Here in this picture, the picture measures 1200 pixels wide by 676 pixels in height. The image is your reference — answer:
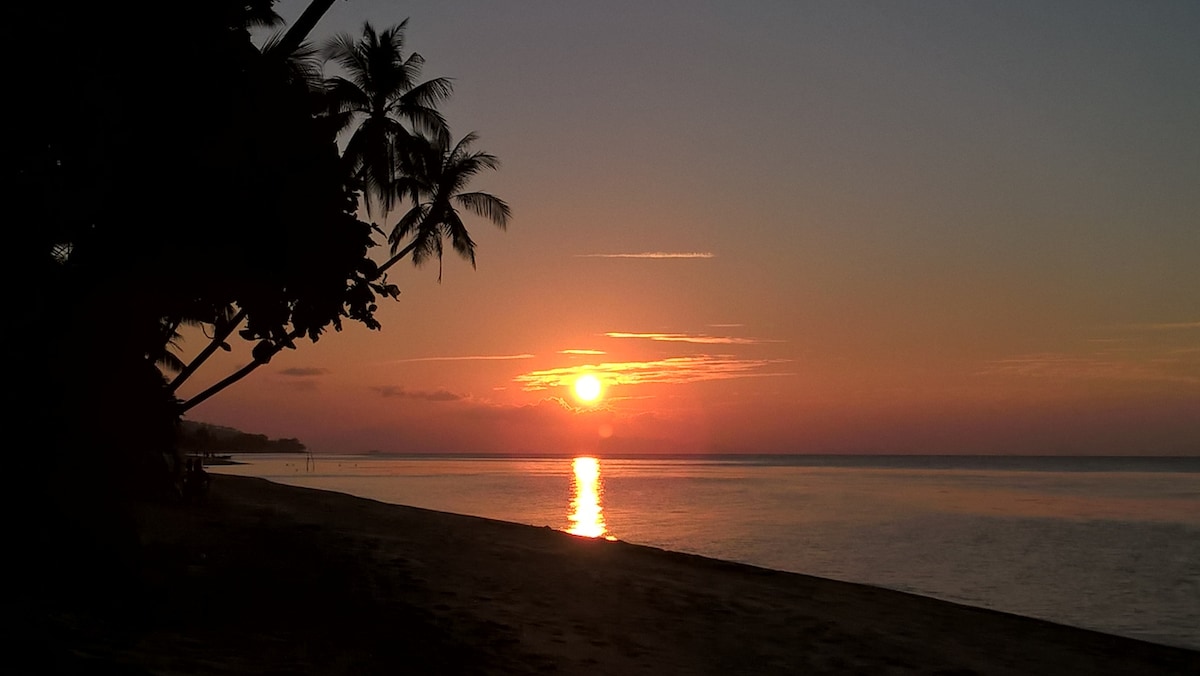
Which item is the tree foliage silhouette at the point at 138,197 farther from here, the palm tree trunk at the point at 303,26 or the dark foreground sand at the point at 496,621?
the dark foreground sand at the point at 496,621

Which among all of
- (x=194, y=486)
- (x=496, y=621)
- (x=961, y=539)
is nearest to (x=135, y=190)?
(x=496, y=621)

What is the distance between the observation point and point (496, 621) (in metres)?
11.0

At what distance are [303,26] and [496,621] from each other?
793 centimetres

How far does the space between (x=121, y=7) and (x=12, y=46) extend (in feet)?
3.90

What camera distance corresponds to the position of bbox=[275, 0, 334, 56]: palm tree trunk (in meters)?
12.1

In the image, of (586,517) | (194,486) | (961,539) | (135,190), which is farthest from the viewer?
(586,517)

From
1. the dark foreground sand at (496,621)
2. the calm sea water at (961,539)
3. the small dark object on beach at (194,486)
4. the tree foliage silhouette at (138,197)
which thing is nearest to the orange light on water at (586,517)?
the calm sea water at (961,539)

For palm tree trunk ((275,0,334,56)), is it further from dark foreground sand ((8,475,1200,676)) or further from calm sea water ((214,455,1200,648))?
calm sea water ((214,455,1200,648))

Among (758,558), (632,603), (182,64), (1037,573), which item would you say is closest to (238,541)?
(632,603)

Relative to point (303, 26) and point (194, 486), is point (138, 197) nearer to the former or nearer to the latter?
point (303, 26)

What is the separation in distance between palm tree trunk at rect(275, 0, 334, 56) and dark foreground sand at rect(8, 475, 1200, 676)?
22.2ft

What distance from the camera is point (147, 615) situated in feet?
29.1

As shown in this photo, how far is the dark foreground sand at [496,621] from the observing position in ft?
27.2

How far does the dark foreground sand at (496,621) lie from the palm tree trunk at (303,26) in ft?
22.2
